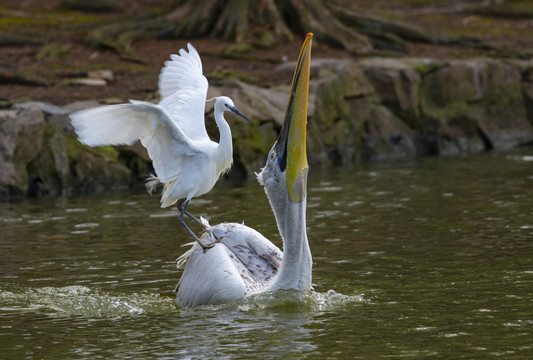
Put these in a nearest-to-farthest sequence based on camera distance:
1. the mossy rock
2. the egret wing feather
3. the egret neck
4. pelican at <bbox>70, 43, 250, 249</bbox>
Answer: the egret wing feather → pelican at <bbox>70, 43, 250, 249</bbox> → the egret neck → the mossy rock

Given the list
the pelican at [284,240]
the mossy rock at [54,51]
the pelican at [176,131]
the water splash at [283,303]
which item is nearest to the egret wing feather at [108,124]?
the pelican at [176,131]

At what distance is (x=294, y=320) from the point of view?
16.9ft

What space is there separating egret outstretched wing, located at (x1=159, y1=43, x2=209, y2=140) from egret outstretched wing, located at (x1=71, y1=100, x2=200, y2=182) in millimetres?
388

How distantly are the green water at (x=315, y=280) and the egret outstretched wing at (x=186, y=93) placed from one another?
3.62ft

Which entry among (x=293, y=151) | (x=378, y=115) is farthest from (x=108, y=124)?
(x=378, y=115)

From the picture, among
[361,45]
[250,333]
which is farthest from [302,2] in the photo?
[250,333]

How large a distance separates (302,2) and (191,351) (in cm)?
1356

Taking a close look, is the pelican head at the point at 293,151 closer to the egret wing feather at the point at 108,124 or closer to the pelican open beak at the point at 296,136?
the pelican open beak at the point at 296,136

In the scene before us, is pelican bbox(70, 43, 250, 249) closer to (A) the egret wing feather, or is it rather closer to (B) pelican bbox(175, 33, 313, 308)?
(A) the egret wing feather

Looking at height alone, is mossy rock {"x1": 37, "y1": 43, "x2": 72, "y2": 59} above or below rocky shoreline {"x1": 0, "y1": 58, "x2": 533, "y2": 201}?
above

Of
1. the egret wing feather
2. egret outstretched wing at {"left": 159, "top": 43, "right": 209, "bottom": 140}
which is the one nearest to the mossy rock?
egret outstretched wing at {"left": 159, "top": 43, "right": 209, "bottom": 140}

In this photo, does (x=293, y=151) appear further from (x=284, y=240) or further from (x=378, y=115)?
(x=378, y=115)

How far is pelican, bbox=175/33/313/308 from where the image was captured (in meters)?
5.34

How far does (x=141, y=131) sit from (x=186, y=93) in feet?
3.23
